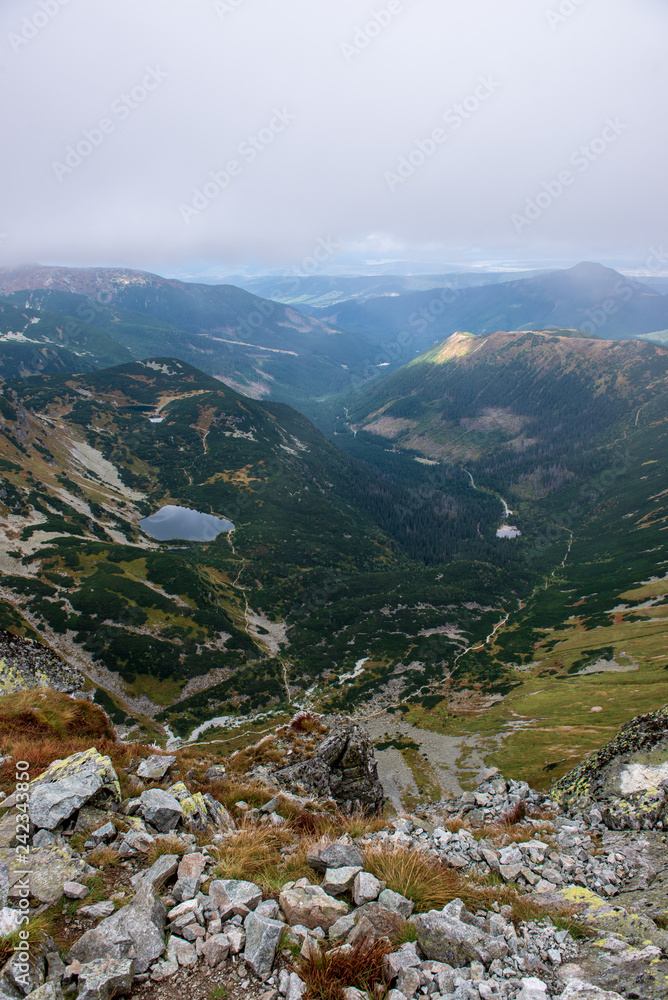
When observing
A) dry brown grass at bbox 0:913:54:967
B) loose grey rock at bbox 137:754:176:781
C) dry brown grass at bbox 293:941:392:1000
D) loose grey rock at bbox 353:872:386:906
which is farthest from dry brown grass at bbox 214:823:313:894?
loose grey rock at bbox 137:754:176:781

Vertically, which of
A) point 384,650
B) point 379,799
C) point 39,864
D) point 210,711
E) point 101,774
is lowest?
point 384,650

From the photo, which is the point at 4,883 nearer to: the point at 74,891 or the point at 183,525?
the point at 74,891

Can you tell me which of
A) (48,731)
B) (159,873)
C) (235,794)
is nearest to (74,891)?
(159,873)

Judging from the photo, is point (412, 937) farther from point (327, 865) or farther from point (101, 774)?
point (101, 774)

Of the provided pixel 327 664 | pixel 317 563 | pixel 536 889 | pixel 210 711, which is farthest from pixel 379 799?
pixel 317 563

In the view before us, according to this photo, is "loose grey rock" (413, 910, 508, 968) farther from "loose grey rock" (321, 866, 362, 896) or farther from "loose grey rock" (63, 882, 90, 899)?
"loose grey rock" (63, 882, 90, 899)

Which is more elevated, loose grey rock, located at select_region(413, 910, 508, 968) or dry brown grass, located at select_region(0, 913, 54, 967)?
dry brown grass, located at select_region(0, 913, 54, 967)
